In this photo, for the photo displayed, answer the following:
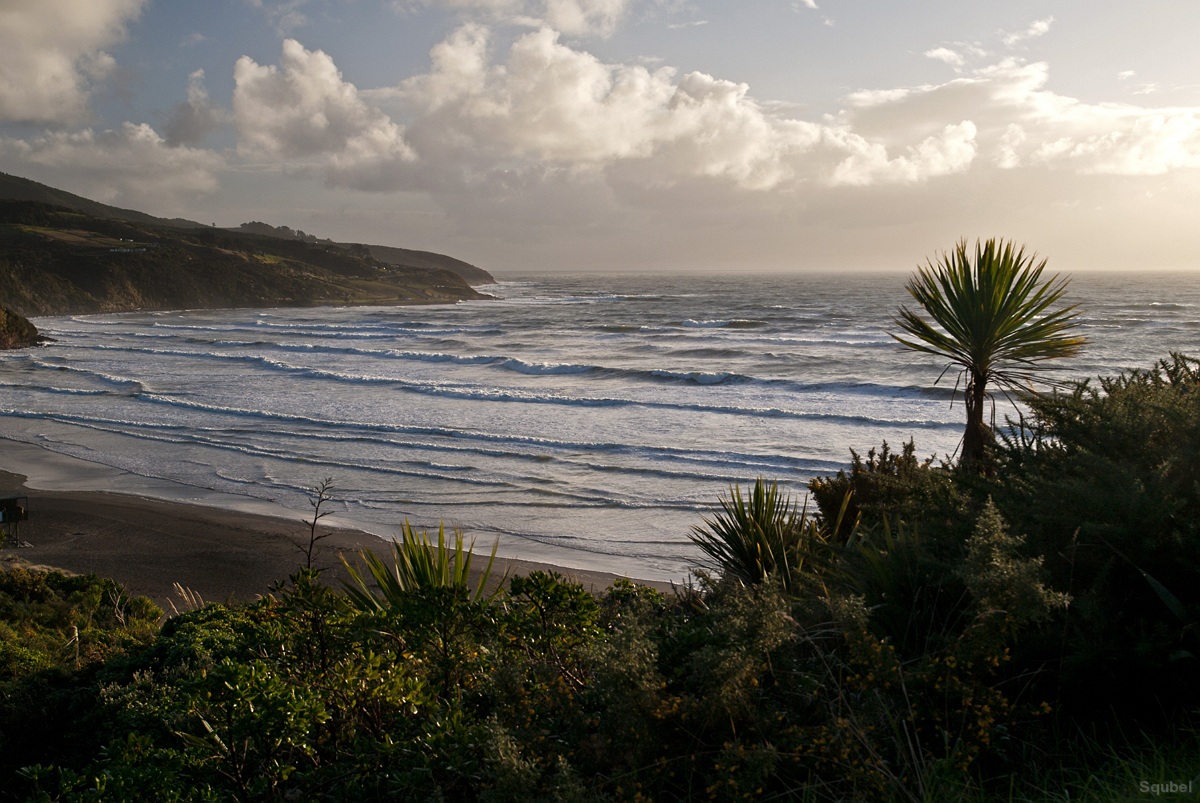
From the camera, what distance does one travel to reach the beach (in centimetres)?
1110

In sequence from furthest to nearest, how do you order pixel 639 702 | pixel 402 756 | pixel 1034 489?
pixel 1034 489, pixel 402 756, pixel 639 702

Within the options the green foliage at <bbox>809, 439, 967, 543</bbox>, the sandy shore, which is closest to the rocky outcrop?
the sandy shore

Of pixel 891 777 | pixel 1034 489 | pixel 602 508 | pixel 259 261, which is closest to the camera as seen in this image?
pixel 891 777

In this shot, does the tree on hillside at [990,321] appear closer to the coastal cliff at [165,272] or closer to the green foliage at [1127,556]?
the green foliage at [1127,556]

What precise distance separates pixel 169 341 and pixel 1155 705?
5183 centimetres

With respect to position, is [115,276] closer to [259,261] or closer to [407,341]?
[259,261]

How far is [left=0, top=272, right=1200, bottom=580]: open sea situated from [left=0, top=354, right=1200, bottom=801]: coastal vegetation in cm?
773

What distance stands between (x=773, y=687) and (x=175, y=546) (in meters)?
11.7

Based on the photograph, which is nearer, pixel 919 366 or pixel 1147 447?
pixel 1147 447

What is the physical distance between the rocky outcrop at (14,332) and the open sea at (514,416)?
4.65 feet

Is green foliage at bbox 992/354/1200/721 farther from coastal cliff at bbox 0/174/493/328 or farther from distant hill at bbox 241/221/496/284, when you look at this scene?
distant hill at bbox 241/221/496/284

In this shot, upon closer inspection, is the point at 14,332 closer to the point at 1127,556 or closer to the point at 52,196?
the point at 1127,556

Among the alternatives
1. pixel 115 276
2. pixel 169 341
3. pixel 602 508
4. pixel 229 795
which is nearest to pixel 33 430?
pixel 602 508

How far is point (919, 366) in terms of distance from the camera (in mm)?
34844
